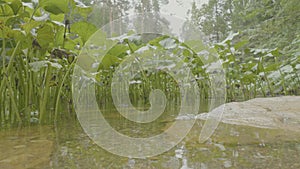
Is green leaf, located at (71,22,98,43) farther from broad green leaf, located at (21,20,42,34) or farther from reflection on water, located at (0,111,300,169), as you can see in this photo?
reflection on water, located at (0,111,300,169)

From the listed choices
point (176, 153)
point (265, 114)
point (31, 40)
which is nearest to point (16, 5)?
point (31, 40)

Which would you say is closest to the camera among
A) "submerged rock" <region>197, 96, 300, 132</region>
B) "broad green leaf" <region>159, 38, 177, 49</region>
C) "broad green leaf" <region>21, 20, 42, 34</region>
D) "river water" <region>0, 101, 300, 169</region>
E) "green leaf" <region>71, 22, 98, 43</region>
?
"river water" <region>0, 101, 300, 169</region>

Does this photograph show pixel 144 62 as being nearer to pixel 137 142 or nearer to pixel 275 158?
pixel 137 142

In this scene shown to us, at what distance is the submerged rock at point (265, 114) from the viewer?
97 centimetres

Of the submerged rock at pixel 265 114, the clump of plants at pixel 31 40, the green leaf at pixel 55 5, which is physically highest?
the green leaf at pixel 55 5

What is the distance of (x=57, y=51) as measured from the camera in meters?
1.12

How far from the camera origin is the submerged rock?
0.97 meters

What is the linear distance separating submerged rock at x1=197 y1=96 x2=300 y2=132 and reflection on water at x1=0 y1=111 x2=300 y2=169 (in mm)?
201

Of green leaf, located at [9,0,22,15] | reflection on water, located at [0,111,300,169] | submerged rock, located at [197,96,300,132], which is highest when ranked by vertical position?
green leaf, located at [9,0,22,15]

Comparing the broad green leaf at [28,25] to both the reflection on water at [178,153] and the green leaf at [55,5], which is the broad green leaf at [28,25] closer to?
the green leaf at [55,5]

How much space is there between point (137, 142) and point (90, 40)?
1.91ft

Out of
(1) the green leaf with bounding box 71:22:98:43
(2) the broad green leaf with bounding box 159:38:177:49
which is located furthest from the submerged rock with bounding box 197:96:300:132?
(1) the green leaf with bounding box 71:22:98:43

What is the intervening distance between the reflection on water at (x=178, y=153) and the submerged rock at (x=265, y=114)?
201 mm

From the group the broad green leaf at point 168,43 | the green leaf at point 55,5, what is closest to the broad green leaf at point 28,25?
the green leaf at point 55,5
